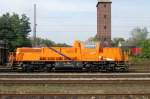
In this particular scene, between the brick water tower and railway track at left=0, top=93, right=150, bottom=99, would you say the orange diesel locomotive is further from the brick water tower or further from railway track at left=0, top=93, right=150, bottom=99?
the brick water tower

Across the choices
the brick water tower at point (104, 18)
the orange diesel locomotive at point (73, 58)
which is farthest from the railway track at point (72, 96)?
the brick water tower at point (104, 18)

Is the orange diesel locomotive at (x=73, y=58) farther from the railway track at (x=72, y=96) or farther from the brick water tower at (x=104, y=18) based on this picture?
the brick water tower at (x=104, y=18)

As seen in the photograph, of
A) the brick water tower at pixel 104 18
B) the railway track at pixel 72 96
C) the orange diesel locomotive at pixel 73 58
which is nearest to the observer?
the railway track at pixel 72 96

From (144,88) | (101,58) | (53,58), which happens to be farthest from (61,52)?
(144,88)

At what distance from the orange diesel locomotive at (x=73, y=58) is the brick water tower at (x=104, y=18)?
54.7 metres

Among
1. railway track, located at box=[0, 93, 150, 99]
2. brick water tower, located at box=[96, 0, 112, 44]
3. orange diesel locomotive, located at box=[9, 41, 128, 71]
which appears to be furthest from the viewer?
brick water tower, located at box=[96, 0, 112, 44]

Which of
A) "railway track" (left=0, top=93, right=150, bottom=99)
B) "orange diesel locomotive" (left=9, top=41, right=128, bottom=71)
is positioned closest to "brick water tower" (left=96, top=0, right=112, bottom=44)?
"orange diesel locomotive" (left=9, top=41, right=128, bottom=71)

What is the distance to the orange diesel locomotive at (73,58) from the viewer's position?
106 feet

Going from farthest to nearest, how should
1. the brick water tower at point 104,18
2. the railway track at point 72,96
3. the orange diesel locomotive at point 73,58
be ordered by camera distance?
1. the brick water tower at point 104,18
2. the orange diesel locomotive at point 73,58
3. the railway track at point 72,96

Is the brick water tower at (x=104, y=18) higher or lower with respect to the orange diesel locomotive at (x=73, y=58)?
higher

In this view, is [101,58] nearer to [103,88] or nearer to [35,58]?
[35,58]

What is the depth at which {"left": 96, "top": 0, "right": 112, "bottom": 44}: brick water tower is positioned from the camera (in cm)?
9059

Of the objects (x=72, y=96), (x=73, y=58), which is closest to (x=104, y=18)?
(x=73, y=58)

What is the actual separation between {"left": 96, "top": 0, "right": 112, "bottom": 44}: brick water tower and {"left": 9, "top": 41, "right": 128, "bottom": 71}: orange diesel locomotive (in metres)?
54.7
